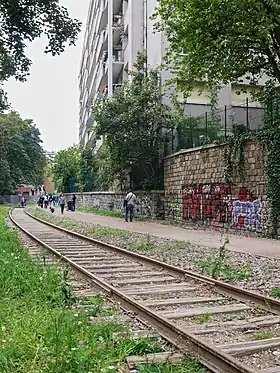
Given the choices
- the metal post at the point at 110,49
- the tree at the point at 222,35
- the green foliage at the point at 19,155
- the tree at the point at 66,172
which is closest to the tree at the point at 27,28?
the tree at the point at 222,35

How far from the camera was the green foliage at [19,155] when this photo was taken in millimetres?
65188

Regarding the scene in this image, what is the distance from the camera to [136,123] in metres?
26.8

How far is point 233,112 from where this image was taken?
23.2 metres

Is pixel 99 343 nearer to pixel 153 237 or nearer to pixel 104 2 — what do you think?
pixel 153 237

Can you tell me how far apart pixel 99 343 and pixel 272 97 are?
16.8m

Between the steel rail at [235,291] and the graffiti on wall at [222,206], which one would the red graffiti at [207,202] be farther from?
the steel rail at [235,291]

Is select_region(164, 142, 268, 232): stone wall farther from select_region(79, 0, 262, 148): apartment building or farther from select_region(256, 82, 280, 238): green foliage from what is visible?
select_region(79, 0, 262, 148): apartment building

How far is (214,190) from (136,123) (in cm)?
812

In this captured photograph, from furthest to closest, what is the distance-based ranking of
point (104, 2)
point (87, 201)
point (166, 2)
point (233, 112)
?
point (87, 201) → point (104, 2) → point (233, 112) → point (166, 2)

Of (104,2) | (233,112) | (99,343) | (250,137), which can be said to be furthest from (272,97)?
(104,2)

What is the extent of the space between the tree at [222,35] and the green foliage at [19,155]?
46.8m

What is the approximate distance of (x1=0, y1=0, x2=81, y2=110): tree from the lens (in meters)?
14.8

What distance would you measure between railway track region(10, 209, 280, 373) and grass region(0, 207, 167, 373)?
47 cm

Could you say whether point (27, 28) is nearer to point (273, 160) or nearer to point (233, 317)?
point (273, 160)
